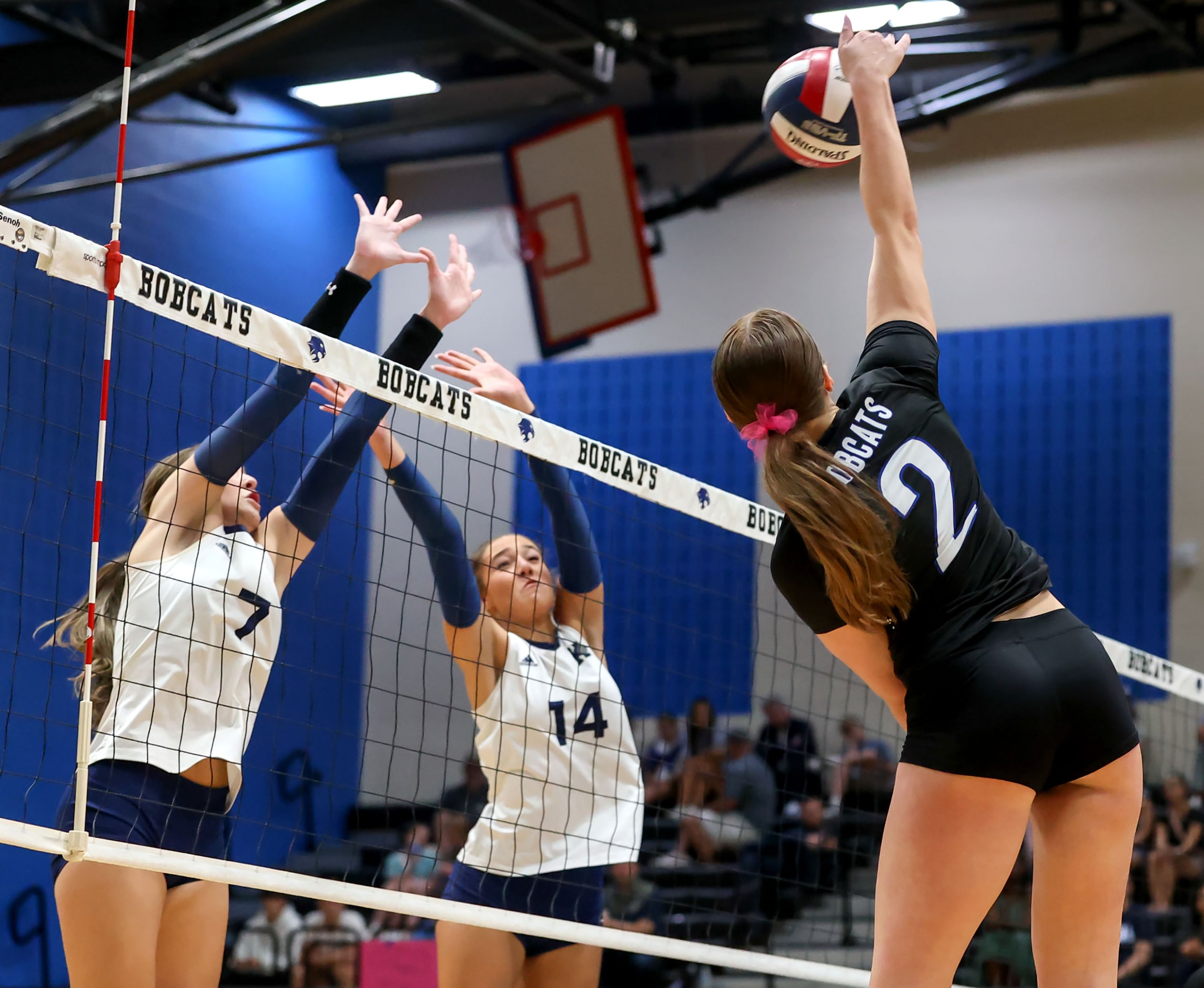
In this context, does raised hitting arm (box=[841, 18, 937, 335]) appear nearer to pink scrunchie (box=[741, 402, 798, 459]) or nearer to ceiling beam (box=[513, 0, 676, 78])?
pink scrunchie (box=[741, 402, 798, 459])

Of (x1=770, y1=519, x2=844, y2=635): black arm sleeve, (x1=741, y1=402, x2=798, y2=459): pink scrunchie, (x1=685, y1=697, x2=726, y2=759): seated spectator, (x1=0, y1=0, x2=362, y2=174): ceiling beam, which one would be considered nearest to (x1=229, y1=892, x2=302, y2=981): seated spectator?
(x1=685, y1=697, x2=726, y2=759): seated spectator

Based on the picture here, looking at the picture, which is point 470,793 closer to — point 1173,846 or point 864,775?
point 864,775

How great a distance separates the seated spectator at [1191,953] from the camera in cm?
759

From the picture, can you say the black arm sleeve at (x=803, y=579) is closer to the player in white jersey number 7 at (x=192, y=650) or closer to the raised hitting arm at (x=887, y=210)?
the raised hitting arm at (x=887, y=210)

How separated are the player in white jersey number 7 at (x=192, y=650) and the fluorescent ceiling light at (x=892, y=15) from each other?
7.60 meters

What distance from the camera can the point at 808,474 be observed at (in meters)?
2.34

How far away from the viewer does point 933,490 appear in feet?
7.88

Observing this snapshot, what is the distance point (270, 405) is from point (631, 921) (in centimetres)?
630

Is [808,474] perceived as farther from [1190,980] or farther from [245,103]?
[245,103]

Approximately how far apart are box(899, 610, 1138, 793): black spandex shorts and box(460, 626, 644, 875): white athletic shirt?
1617 millimetres

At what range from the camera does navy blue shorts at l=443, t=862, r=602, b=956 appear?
367cm

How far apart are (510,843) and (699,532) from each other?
8550 millimetres

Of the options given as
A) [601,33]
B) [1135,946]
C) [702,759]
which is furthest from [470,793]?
[601,33]

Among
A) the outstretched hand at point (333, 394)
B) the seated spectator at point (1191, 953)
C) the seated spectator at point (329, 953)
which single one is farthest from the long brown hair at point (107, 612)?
the seated spectator at point (1191, 953)
